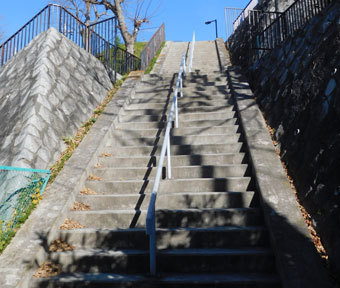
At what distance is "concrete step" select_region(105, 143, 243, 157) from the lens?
5516mm

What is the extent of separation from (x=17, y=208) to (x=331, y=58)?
198 inches

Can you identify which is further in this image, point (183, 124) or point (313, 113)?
point (183, 124)

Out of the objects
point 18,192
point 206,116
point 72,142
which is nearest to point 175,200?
point 18,192

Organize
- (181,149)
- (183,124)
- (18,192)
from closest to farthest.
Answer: (18,192) < (181,149) < (183,124)

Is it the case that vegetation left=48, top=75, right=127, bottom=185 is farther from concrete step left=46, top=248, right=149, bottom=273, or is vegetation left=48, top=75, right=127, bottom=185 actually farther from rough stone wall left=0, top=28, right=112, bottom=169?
concrete step left=46, top=248, right=149, bottom=273

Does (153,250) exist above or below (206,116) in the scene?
below

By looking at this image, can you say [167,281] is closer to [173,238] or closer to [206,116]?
[173,238]

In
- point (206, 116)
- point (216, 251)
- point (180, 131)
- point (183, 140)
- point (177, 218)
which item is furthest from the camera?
point (206, 116)

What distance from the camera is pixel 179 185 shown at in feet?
15.2

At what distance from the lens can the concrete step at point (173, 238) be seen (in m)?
3.67

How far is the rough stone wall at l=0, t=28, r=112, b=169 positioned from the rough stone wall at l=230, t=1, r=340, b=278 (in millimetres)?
3948

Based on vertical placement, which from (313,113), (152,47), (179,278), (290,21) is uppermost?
(290,21)

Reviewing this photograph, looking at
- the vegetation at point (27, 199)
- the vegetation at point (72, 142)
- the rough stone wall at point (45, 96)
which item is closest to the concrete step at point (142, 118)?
the vegetation at point (72, 142)

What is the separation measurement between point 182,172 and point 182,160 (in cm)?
36
